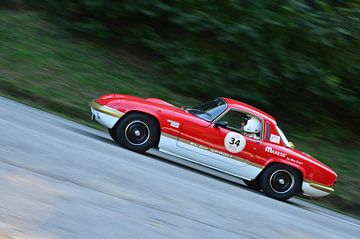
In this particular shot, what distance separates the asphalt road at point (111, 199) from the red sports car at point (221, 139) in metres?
0.39

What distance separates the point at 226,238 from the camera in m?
5.86

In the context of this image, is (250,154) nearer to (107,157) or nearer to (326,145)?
(107,157)

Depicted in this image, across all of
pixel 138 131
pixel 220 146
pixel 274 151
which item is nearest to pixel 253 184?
pixel 274 151

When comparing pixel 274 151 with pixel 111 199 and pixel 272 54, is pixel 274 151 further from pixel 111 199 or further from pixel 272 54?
pixel 272 54

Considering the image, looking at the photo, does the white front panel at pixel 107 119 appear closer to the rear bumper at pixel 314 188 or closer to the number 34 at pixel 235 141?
the number 34 at pixel 235 141

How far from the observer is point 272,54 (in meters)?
16.1

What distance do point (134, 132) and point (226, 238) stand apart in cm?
411

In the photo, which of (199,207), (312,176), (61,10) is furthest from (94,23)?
(199,207)

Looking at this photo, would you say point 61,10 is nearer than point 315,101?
No

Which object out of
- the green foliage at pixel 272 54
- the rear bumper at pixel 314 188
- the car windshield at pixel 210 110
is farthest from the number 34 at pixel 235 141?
the green foliage at pixel 272 54

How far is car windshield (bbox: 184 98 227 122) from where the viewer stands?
33.0 ft

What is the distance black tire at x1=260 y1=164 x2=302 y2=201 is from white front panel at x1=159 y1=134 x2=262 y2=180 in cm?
22

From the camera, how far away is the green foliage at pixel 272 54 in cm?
1595

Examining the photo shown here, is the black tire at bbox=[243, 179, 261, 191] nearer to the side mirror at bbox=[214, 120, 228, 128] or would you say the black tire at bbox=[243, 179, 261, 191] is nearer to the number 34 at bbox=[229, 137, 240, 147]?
the number 34 at bbox=[229, 137, 240, 147]
